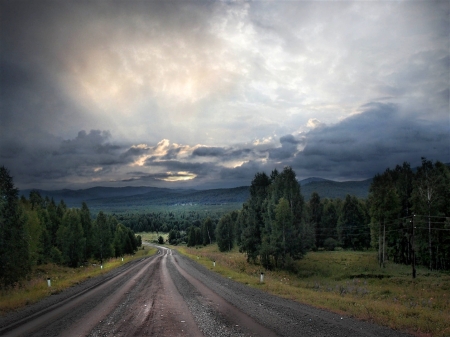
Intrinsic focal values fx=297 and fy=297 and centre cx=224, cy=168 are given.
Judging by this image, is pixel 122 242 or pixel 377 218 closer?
pixel 377 218

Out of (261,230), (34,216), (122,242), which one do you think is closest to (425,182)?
(261,230)

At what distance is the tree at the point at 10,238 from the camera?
31719mm

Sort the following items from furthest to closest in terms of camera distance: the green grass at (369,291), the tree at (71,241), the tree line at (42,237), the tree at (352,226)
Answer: the tree at (352,226) < the tree at (71,241) < the tree line at (42,237) < the green grass at (369,291)

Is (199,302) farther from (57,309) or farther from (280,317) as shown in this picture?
(57,309)

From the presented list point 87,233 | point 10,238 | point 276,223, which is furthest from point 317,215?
point 10,238

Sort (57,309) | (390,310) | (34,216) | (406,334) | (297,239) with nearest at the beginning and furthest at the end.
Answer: (406,334) < (390,310) < (57,309) < (297,239) < (34,216)

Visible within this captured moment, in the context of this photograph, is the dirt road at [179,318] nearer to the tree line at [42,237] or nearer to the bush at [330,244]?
the tree line at [42,237]

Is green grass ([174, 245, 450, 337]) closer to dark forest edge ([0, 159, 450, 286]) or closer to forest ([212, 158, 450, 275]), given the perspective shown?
dark forest edge ([0, 159, 450, 286])

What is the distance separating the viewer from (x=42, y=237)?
203 feet

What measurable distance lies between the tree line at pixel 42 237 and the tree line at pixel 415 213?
49.9 metres

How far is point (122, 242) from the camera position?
9694 cm

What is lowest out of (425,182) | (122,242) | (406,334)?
(122,242)

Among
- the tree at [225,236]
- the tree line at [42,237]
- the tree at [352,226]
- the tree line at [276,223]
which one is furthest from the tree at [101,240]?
the tree at [352,226]

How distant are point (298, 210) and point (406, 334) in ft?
139
